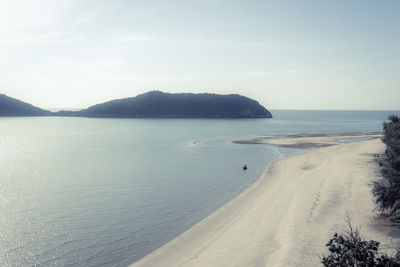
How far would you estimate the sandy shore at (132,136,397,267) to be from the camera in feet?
53.2

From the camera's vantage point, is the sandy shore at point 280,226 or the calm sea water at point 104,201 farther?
the calm sea water at point 104,201

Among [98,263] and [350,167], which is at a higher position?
[350,167]

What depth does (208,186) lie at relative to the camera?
34.7 m

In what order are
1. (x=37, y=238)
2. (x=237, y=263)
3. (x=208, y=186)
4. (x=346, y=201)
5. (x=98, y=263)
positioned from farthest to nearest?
1. (x=208, y=186)
2. (x=346, y=201)
3. (x=37, y=238)
4. (x=98, y=263)
5. (x=237, y=263)

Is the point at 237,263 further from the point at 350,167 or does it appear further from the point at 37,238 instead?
the point at 350,167

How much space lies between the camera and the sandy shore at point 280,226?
16.2 metres

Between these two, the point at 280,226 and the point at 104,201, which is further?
the point at 104,201

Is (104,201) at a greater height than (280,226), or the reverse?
(280,226)

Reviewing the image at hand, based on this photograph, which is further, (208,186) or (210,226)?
Answer: (208,186)

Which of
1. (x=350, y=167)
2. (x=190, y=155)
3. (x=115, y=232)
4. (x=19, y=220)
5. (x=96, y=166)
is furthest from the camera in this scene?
(x=190, y=155)

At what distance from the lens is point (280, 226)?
20.3 m

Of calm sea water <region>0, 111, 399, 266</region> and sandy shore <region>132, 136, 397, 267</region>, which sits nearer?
sandy shore <region>132, 136, 397, 267</region>

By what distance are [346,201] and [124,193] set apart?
67.8 ft

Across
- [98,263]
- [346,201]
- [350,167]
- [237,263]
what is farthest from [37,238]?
[350,167]
